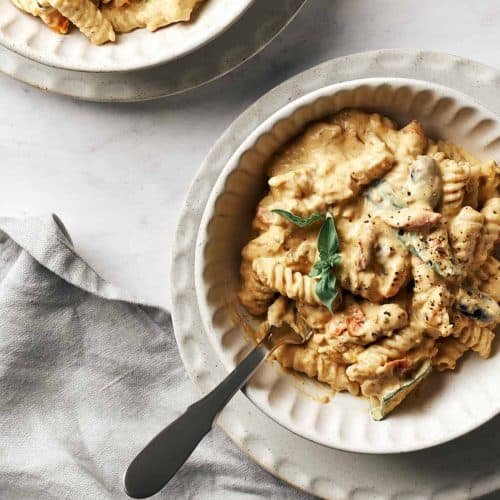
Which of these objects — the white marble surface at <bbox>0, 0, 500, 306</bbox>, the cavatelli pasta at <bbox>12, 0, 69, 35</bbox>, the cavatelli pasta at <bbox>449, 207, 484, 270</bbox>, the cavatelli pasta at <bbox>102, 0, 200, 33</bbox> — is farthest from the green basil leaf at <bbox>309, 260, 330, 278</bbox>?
the cavatelli pasta at <bbox>12, 0, 69, 35</bbox>

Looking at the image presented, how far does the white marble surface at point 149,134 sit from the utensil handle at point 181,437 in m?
0.50

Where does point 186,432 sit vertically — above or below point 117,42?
below

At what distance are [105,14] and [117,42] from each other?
0.27 feet

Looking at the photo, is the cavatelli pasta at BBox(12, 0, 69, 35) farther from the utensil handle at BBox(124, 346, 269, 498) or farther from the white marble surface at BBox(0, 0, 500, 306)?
the utensil handle at BBox(124, 346, 269, 498)

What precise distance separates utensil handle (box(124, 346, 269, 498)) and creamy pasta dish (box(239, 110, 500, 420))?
5.1 inches

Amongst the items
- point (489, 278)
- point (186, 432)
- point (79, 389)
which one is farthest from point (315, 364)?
point (79, 389)

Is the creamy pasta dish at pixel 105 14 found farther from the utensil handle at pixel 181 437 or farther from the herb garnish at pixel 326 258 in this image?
the utensil handle at pixel 181 437

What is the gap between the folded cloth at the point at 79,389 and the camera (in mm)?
2273

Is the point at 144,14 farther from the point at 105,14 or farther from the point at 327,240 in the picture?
the point at 327,240

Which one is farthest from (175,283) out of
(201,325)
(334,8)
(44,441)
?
(334,8)

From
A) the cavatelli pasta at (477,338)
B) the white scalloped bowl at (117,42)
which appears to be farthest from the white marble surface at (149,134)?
the cavatelli pasta at (477,338)

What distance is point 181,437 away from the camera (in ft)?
6.11

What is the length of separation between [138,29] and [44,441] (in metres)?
1.15

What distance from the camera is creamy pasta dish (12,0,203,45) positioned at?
6.71 ft
